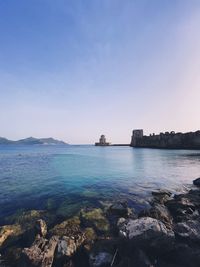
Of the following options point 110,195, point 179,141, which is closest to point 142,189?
point 110,195

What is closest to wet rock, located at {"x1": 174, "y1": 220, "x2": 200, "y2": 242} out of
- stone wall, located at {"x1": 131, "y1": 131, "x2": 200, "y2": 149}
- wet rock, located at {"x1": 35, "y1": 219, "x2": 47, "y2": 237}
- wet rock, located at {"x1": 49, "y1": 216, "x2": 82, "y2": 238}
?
wet rock, located at {"x1": 49, "y1": 216, "x2": 82, "y2": 238}

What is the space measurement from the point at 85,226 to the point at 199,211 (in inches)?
377

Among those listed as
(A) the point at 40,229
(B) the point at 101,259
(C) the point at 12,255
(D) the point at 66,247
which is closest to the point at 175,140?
(A) the point at 40,229

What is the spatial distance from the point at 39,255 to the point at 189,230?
807 centimetres

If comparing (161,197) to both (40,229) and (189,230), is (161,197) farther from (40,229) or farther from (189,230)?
(40,229)

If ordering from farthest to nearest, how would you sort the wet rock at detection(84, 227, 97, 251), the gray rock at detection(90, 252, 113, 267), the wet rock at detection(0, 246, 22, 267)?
the wet rock at detection(84, 227, 97, 251) → the wet rock at detection(0, 246, 22, 267) → the gray rock at detection(90, 252, 113, 267)

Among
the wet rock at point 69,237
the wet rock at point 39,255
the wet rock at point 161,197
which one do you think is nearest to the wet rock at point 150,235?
the wet rock at point 69,237

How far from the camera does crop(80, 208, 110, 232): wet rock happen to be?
1234cm

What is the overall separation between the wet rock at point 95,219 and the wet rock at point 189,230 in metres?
4.37

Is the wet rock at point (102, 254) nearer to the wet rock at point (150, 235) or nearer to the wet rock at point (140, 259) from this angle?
the wet rock at point (150, 235)

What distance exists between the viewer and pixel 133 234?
9.48 metres

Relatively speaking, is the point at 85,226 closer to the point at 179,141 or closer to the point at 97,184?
the point at 97,184

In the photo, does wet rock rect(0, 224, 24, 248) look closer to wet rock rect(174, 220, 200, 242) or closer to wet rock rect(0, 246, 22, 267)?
wet rock rect(0, 246, 22, 267)

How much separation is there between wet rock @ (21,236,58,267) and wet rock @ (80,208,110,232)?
3.69 m
